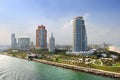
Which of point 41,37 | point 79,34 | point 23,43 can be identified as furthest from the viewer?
point 23,43

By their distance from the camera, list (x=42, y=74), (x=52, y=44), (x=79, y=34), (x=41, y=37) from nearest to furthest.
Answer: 1. (x=42, y=74)
2. (x=79, y=34)
3. (x=52, y=44)
4. (x=41, y=37)

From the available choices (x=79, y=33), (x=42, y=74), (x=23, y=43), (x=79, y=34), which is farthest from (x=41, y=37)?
(x=42, y=74)

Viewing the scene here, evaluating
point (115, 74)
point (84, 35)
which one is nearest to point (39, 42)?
point (84, 35)

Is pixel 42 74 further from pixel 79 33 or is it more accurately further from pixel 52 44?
pixel 52 44

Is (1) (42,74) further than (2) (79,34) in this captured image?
No

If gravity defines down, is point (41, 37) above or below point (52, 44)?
above

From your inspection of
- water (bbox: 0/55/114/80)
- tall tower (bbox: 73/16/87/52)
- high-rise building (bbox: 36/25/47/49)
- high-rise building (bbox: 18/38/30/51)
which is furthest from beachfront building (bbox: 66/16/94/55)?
high-rise building (bbox: 18/38/30/51)

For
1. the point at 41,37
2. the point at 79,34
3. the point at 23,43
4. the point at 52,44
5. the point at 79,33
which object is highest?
the point at 41,37

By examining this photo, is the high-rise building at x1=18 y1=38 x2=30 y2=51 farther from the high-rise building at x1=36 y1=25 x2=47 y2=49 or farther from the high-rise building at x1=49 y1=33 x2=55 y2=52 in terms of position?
the high-rise building at x1=49 y1=33 x2=55 y2=52

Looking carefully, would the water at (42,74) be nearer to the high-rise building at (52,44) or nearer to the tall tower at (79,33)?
the tall tower at (79,33)

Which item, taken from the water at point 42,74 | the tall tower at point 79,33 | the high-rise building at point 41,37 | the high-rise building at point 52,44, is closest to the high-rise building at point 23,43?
the high-rise building at point 41,37
